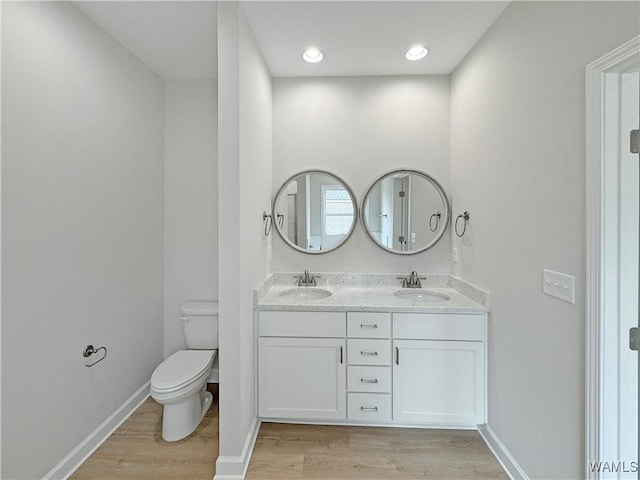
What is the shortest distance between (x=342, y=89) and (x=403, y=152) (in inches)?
28.3

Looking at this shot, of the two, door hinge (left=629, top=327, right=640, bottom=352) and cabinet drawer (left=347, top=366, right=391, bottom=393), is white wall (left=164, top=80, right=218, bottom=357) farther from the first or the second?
door hinge (left=629, top=327, right=640, bottom=352)

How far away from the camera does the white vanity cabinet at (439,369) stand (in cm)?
193

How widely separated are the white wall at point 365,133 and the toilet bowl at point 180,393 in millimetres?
1360

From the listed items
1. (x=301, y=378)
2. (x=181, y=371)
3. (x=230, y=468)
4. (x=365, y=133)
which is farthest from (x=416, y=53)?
(x=230, y=468)

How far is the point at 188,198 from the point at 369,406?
2.09 meters

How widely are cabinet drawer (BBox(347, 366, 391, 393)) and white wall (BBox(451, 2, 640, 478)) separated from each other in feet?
2.10

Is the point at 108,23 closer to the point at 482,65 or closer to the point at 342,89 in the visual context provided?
the point at 342,89

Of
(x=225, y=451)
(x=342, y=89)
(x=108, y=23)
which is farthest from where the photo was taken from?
(x=342, y=89)

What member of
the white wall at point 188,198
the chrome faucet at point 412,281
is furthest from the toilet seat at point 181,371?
the chrome faucet at point 412,281

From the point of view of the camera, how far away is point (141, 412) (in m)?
2.21

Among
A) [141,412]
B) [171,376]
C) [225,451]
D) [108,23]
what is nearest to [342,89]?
[108,23]

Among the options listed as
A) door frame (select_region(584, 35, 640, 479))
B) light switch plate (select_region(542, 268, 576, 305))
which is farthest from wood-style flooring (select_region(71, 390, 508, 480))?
light switch plate (select_region(542, 268, 576, 305))

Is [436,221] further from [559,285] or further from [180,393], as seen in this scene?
[180,393]

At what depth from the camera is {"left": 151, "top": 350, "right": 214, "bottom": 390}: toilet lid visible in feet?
6.06
